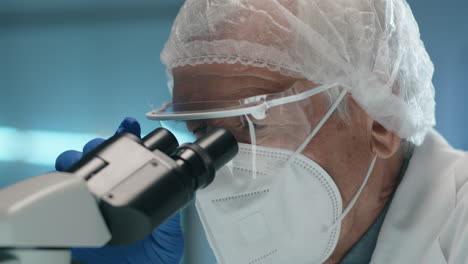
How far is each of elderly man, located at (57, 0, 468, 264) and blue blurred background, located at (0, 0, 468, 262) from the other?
2.67ft

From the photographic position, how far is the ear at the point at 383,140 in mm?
1044

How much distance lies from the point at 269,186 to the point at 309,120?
16 centimetres

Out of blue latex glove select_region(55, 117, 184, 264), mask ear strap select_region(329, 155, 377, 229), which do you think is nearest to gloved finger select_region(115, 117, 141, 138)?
blue latex glove select_region(55, 117, 184, 264)

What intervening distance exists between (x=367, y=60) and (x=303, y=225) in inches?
14.7

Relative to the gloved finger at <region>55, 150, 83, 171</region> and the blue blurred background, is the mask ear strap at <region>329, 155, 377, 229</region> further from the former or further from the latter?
the blue blurred background

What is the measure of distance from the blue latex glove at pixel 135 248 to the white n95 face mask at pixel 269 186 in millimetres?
180

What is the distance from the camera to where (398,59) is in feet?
3.25

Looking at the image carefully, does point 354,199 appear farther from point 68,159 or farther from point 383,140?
point 68,159

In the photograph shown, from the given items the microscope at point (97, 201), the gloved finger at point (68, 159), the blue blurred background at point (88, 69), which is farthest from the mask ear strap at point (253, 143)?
the blue blurred background at point (88, 69)

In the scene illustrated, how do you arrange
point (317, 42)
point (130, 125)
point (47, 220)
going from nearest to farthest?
point (47, 220) → point (317, 42) → point (130, 125)

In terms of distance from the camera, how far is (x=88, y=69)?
2066 mm

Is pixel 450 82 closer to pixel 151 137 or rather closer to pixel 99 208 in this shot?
pixel 151 137

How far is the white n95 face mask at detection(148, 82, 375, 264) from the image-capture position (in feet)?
3.15

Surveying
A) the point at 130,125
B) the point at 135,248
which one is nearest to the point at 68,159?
the point at 130,125
